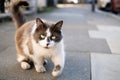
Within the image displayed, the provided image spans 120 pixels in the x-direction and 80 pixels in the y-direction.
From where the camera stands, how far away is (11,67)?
163 inches

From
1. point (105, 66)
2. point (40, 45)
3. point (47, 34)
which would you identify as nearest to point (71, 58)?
point (105, 66)

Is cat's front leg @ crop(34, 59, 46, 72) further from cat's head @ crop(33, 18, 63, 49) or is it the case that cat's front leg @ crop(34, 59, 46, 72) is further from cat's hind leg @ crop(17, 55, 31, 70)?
cat's head @ crop(33, 18, 63, 49)

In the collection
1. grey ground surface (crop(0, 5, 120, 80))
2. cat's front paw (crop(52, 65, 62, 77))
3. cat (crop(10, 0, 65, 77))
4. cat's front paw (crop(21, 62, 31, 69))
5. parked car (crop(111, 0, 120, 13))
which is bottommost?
parked car (crop(111, 0, 120, 13))

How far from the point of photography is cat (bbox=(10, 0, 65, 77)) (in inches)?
136

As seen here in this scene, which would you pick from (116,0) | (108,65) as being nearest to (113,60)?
(108,65)

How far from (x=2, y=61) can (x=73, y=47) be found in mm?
1844

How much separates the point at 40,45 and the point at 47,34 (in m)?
0.20

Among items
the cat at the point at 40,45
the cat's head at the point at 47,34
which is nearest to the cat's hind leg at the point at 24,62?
the cat at the point at 40,45

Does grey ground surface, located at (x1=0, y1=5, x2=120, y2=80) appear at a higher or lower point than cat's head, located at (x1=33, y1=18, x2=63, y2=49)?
lower

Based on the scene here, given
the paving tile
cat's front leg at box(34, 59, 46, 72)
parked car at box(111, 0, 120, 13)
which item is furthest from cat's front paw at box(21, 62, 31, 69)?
parked car at box(111, 0, 120, 13)

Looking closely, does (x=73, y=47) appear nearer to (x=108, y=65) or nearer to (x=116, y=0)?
(x=108, y=65)

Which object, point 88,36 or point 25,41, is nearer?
point 25,41

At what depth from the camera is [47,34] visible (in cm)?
341

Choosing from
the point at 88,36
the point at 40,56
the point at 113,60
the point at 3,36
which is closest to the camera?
the point at 40,56
